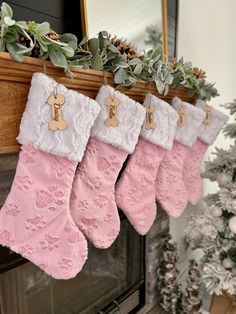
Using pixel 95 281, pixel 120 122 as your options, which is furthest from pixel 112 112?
pixel 95 281

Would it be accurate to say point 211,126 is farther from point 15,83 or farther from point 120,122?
point 15,83

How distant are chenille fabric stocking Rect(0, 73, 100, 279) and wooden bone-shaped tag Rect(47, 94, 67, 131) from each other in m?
0.01

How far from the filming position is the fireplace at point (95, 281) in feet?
3.53

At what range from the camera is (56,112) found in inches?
36.1

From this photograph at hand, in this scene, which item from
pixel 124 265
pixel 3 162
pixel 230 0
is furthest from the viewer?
pixel 230 0

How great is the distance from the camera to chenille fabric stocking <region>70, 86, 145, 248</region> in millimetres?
1093

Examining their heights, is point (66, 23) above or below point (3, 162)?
above

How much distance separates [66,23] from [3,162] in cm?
60

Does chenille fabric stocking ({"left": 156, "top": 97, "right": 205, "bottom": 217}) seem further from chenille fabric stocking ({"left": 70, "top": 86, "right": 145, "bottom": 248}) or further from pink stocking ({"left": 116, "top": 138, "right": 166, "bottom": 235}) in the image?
chenille fabric stocking ({"left": 70, "top": 86, "right": 145, "bottom": 248})

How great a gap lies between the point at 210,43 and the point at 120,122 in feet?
4.73

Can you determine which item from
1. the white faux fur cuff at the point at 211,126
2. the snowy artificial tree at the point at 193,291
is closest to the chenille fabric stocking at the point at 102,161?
the white faux fur cuff at the point at 211,126

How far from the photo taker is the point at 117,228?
1.22m

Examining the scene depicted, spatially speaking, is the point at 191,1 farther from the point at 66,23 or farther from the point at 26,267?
the point at 26,267

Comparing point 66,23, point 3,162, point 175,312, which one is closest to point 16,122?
point 3,162
